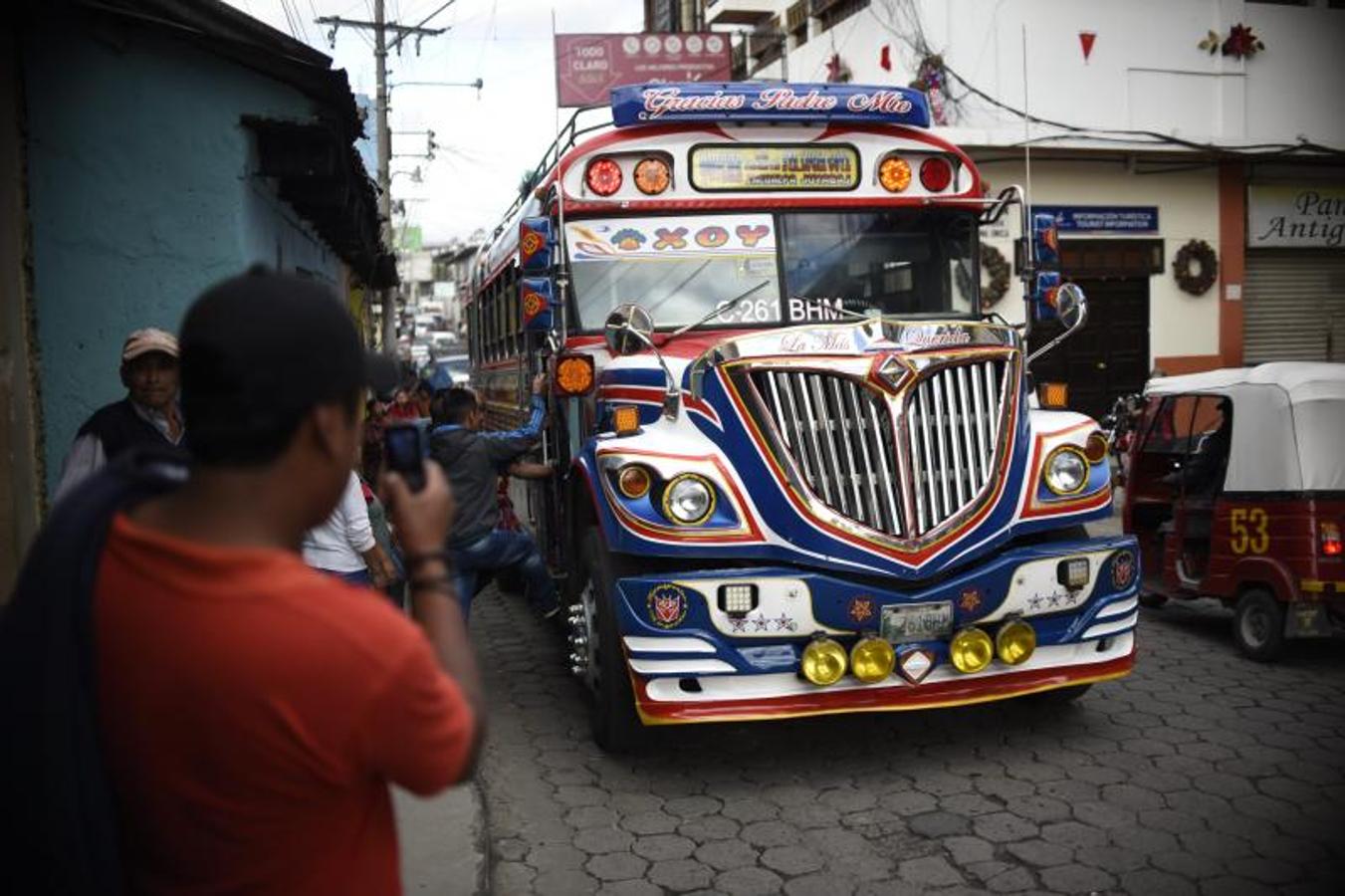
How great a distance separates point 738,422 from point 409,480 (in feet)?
10.7

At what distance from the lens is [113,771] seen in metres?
1.53

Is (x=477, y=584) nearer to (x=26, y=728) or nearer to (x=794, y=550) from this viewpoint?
(x=794, y=550)

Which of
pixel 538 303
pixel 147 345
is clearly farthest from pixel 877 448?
pixel 147 345

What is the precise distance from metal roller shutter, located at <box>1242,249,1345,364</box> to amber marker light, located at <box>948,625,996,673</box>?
1654cm

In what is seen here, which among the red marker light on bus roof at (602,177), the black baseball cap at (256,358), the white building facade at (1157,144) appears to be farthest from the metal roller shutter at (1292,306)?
the black baseball cap at (256,358)

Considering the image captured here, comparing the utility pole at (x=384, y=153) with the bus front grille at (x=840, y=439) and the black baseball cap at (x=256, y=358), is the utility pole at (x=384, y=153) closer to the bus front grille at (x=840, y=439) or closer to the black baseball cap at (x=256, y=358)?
the bus front grille at (x=840, y=439)

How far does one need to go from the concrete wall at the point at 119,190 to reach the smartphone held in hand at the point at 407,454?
5.32 m

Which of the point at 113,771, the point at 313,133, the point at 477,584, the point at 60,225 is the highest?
the point at 313,133

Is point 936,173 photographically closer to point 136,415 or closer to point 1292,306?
point 136,415

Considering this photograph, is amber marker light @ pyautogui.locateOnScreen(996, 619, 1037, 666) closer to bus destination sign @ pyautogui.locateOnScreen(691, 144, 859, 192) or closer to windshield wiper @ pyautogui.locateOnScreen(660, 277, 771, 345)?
windshield wiper @ pyautogui.locateOnScreen(660, 277, 771, 345)

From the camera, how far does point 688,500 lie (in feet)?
15.9

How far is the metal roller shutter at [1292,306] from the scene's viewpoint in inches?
753

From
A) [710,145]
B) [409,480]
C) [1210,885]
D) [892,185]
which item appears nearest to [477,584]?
[710,145]

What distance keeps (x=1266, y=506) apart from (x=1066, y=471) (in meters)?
1.84
